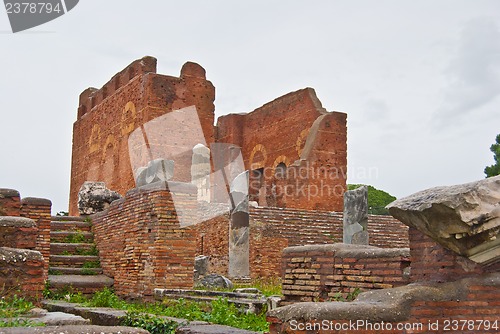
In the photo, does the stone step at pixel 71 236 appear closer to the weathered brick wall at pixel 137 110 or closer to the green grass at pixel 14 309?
the green grass at pixel 14 309

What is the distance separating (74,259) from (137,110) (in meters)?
8.98

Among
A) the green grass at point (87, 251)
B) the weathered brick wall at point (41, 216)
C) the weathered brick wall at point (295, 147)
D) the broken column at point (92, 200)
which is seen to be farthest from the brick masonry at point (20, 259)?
the weathered brick wall at point (295, 147)

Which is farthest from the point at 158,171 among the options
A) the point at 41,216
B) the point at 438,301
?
the point at 438,301

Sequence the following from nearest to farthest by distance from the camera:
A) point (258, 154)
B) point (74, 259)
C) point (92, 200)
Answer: point (74, 259) < point (92, 200) < point (258, 154)

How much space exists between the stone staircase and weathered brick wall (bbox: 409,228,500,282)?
5.93m

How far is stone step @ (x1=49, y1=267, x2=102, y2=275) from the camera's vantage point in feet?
30.7

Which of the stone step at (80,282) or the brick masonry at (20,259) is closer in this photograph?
the brick masonry at (20,259)

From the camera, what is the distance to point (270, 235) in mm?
14180

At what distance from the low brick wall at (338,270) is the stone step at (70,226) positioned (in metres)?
5.70

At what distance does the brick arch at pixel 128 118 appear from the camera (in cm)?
1862

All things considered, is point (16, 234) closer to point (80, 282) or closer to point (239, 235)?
point (80, 282)

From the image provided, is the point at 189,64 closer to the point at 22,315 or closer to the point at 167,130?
the point at 167,130

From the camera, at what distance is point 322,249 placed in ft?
18.0

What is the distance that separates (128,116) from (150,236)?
11.1 m
